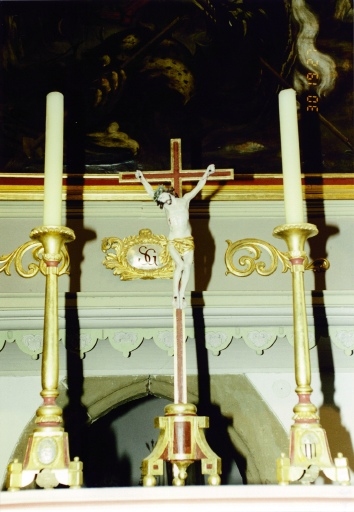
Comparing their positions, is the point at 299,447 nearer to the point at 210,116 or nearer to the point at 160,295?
the point at 160,295

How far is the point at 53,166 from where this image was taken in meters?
1.82

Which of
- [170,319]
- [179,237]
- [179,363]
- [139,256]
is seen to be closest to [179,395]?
[179,363]

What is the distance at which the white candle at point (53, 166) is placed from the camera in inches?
70.0

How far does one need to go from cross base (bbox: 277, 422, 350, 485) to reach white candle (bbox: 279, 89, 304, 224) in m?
0.50

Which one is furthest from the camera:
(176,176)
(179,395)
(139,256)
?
(139,256)

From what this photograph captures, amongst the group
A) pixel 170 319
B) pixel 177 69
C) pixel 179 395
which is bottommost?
pixel 179 395

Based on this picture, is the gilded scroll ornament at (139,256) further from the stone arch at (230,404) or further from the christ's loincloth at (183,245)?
the christ's loincloth at (183,245)

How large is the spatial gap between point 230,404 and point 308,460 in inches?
54.6

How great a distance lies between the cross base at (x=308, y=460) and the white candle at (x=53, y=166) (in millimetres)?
759

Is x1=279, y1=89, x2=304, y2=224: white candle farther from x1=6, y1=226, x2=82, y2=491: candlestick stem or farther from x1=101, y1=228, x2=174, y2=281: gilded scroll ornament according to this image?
x1=101, y1=228, x2=174, y2=281: gilded scroll ornament

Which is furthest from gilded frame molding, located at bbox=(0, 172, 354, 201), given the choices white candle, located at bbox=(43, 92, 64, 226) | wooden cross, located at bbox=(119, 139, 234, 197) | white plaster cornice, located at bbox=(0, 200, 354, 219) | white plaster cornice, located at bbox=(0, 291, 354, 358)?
white candle, located at bbox=(43, 92, 64, 226)

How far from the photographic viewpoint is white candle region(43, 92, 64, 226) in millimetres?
1777

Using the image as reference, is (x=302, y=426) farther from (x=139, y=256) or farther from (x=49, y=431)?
(x=139, y=256)

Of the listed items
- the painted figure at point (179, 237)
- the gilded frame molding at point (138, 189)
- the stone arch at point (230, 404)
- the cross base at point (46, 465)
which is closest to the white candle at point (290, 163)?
the painted figure at point (179, 237)
